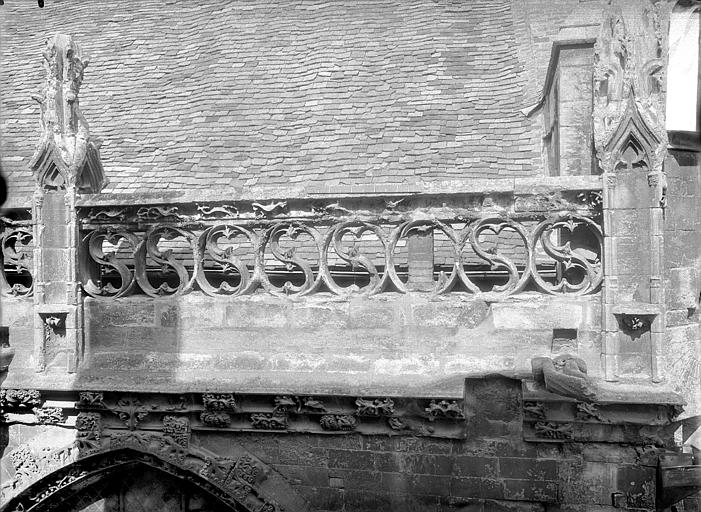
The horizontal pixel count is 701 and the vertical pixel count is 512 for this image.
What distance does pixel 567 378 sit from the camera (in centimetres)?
463

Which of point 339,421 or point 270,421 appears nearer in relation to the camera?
point 339,421

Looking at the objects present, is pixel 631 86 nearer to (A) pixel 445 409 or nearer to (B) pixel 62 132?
(A) pixel 445 409

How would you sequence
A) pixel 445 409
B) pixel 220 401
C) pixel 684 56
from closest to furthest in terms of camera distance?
pixel 445 409 < pixel 220 401 < pixel 684 56

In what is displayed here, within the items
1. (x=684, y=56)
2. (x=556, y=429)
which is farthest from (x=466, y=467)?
(x=684, y=56)

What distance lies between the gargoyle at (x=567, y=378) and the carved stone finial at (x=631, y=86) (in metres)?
1.41

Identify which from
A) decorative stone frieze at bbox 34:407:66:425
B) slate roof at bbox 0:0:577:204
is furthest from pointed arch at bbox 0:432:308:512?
slate roof at bbox 0:0:577:204

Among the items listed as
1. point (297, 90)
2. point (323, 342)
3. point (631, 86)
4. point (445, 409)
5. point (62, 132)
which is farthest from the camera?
point (297, 90)

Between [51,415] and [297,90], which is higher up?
[297,90]

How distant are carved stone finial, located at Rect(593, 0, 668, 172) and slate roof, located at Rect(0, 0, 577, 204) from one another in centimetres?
249

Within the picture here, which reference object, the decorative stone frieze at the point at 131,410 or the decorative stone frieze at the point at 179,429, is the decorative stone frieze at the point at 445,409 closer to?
the decorative stone frieze at the point at 179,429

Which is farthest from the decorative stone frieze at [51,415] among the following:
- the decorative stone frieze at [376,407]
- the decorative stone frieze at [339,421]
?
the decorative stone frieze at [376,407]

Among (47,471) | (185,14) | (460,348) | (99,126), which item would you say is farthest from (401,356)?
(185,14)

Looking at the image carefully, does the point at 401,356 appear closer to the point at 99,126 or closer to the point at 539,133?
the point at 539,133

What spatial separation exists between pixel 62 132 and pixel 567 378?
437 centimetres
